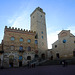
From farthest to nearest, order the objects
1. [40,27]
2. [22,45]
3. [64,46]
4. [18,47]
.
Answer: [40,27]
[64,46]
[22,45]
[18,47]

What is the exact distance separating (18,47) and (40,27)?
12.8m

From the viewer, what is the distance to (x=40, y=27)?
35.5 meters

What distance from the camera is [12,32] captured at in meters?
29.1

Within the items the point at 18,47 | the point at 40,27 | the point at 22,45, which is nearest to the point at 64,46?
the point at 40,27

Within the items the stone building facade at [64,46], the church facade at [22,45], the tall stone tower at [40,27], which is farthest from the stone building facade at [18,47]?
the stone building facade at [64,46]

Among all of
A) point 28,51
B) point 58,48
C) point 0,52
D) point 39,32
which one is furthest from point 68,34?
point 0,52

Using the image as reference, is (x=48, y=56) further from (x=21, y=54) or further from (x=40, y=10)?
(x=40, y=10)

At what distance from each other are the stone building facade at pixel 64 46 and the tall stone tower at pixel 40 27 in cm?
435

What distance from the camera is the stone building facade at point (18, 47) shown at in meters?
26.8

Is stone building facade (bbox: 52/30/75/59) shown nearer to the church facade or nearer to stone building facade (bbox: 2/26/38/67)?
the church facade

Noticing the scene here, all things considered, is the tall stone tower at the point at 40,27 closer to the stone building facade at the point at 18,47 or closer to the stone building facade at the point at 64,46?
the stone building facade at the point at 18,47

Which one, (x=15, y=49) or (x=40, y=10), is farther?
(x=40, y=10)

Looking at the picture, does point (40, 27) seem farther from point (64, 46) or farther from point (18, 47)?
point (18, 47)

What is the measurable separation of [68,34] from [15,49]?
19.4 metres
